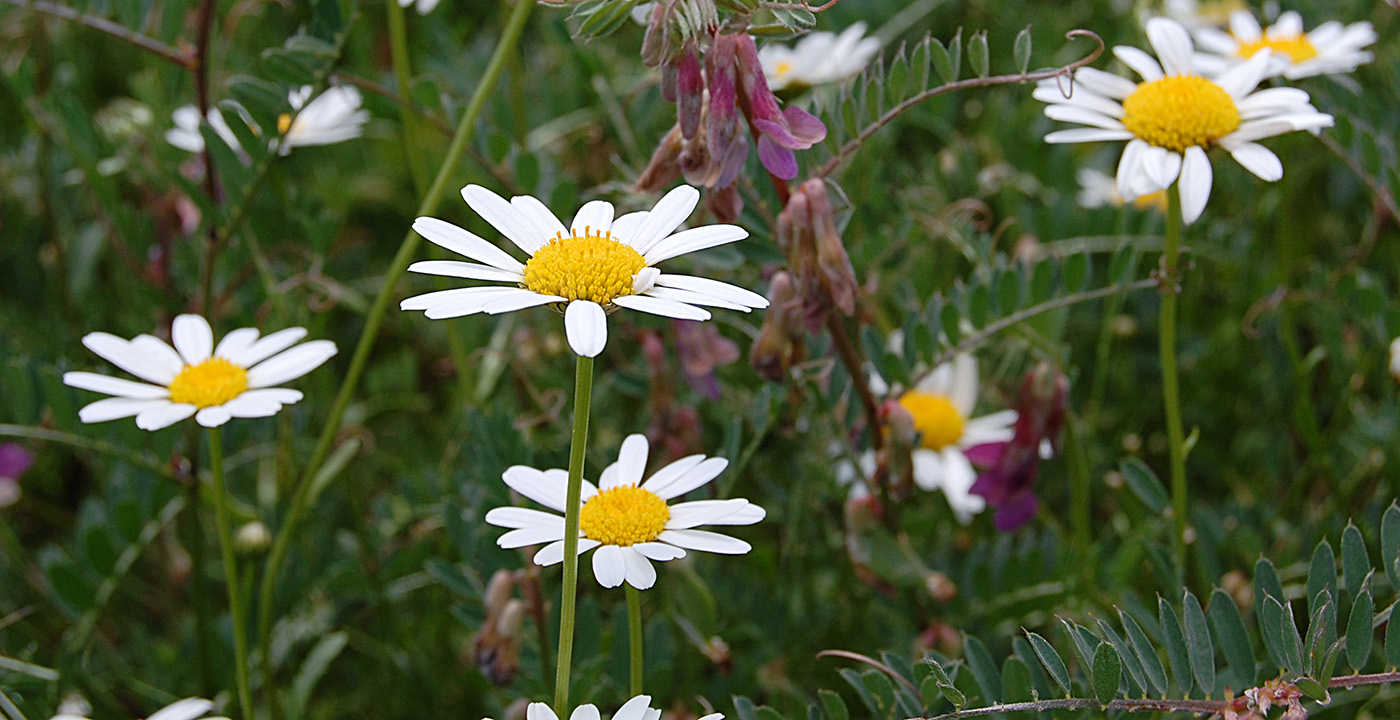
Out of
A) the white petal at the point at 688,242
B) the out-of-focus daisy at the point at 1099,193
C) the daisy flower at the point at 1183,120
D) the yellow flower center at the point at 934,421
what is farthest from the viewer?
the out-of-focus daisy at the point at 1099,193

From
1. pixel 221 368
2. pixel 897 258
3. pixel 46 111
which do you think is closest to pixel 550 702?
pixel 221 368

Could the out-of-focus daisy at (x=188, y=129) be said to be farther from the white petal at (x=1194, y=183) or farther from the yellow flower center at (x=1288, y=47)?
the yellow flower center at (x=1288, y=47)

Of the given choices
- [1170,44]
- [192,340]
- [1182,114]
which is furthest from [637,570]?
[1170,44]

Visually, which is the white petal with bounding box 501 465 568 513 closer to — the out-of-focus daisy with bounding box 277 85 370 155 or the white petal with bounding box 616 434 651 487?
the white petal with bounding box 616 434 651 487

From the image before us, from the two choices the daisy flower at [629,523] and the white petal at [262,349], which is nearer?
the daisy flower at [629,523]

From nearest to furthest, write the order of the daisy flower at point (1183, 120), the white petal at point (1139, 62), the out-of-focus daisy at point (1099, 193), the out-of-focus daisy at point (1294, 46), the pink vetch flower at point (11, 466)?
1. the daisy flower at point (1183, 120)
2. the white petal at point (1139, 62)
3. the out-of-focus daisy at point (1294, 46)
4. the pink vetch flower at point (11, 466)
5. the out-of-focus daisy at point (1099, 193)

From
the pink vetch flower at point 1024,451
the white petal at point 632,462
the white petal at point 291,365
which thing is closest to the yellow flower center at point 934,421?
the pink vetch flower at point 1024,451

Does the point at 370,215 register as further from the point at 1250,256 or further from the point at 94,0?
the point at 1250,256

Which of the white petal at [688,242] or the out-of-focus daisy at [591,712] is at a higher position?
the white petal at [688,242]
